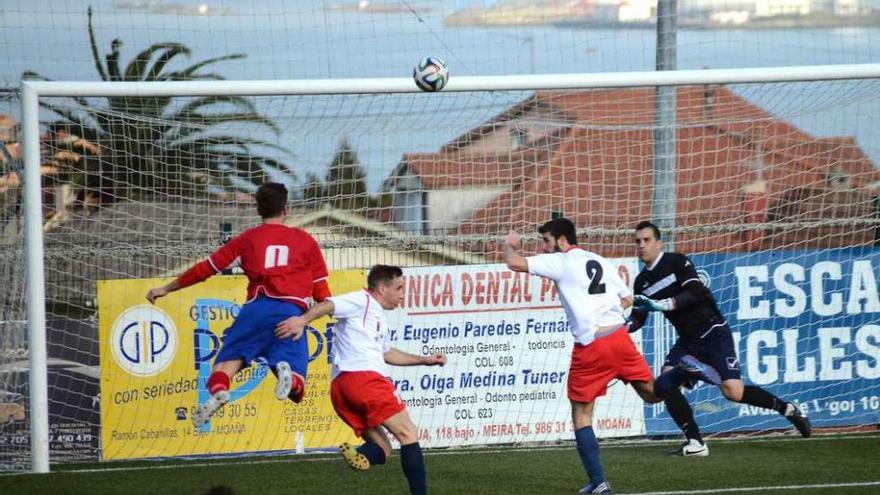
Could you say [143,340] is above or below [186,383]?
above

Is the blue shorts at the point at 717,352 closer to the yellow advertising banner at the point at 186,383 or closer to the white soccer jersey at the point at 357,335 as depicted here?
the yellow advertising banner at the point at 186,383

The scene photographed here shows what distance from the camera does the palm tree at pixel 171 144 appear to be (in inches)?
432

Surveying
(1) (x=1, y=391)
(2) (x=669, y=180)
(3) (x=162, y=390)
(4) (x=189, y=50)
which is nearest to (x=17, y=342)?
(1) (x=1, y=391)

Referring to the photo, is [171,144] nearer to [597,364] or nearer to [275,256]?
[275,256]

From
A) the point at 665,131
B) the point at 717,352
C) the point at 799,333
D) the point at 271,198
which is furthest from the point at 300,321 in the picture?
the point at 799,333

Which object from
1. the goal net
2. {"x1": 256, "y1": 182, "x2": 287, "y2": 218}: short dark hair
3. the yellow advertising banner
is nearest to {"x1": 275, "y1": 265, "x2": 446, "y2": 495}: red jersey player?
{"x1": 256, "y1": 182, "x2": 287, "y2": 218}: short dark hair

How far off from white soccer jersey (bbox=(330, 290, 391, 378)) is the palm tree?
345cm

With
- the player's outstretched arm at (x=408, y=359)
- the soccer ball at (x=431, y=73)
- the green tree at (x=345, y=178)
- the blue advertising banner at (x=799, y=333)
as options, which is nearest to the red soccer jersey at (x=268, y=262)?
the player's outstretched arm at (x=408, y=359)

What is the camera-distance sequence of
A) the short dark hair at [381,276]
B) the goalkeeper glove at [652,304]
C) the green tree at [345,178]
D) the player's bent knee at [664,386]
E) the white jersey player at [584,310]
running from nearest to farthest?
the short dark hair at [381,276] < the white jersey player at [584,310] < the player's bent knee at [664,386] < the goalkeeper glove at [652,304] < the green tree at [345,178]

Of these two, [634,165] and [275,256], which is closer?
[275,256]

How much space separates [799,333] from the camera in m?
12.1

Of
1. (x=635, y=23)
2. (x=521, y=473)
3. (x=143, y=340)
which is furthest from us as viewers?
(x=635, y=23)

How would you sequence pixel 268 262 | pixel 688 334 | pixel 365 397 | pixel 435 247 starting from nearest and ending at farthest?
pixel 365 397
pixel 268 262
pixel 688 334
pixel 435 247

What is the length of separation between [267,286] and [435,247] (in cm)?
389
